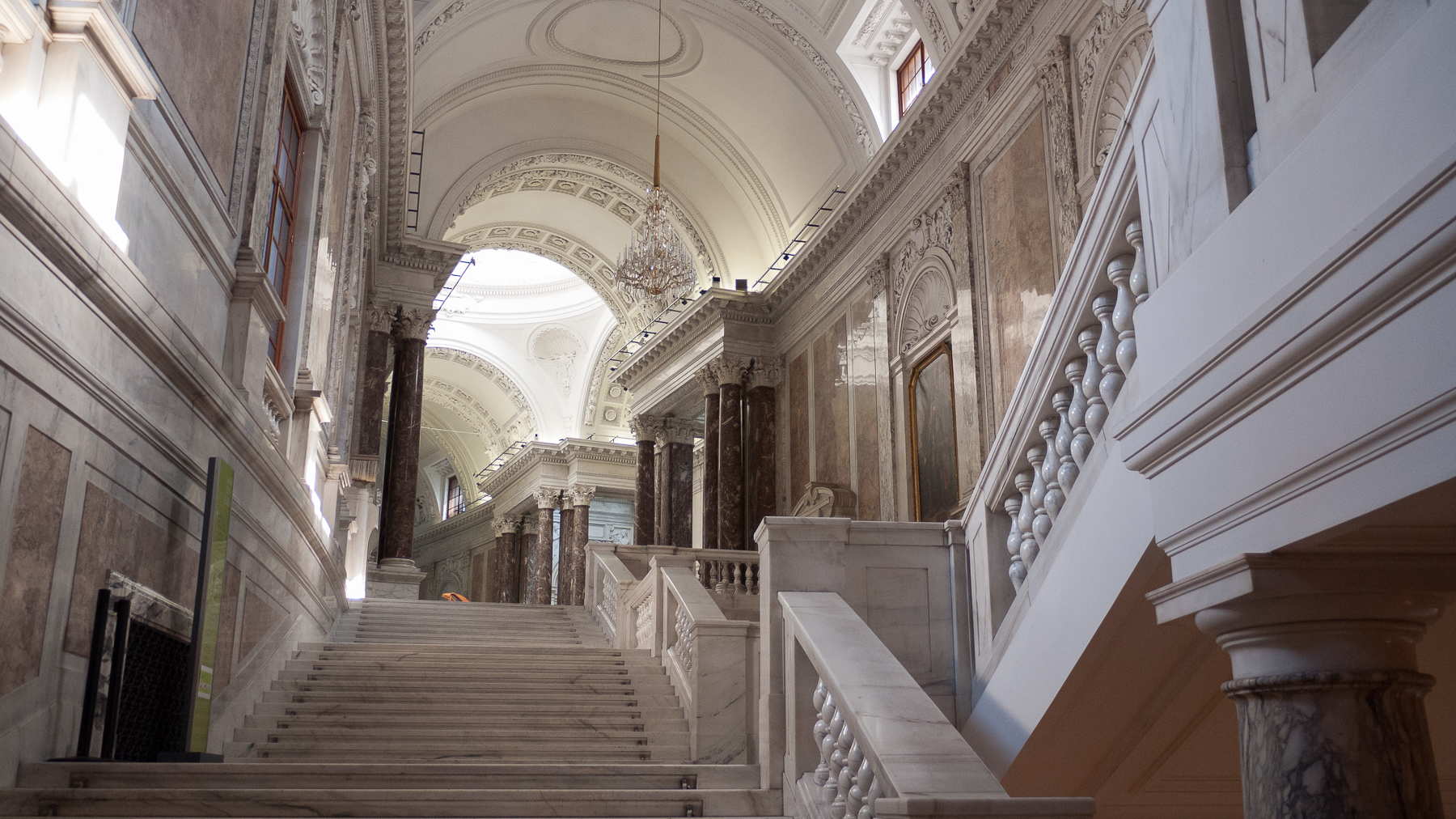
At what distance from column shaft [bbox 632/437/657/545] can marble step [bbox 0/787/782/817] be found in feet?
57.8

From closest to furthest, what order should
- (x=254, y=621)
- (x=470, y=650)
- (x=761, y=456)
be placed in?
(x=254, y=621)
(x=470, y=650)
(x=761, y=456)

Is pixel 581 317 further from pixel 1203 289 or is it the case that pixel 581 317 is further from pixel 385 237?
pixel 1203 289

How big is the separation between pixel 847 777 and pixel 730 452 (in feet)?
50.9

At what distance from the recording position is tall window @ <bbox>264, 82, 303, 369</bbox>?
8.42 metres

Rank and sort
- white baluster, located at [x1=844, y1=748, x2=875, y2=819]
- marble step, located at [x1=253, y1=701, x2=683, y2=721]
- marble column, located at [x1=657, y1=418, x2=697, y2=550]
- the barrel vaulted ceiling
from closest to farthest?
white baluster, located at [x1=844, y1=748, x2=875, y2=819] → marble step, located at [x1=253, y1=701, x2=683, y2=721] → the barrel vaulted ceiling → marble column, located at [x1=657, y1=418, x2=697, y2=550]

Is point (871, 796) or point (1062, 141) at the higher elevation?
point (1062, 141)

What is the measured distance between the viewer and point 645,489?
23.4m

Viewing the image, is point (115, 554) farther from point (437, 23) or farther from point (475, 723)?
point (437, 23)

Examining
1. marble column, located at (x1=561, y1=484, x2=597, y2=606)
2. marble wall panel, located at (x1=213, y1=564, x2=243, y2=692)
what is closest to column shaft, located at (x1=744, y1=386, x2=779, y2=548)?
marble column, located at (x1=561, y1=484, x2=597, y2=606)

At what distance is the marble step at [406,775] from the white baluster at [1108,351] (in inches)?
111

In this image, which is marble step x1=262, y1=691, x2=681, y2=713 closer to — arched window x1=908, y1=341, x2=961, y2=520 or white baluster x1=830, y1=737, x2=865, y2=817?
white baluster x1=830, y1=737, x2=865, y2=817

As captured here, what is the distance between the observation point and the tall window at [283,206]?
332 inches

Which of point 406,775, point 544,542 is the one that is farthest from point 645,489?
point 406,775

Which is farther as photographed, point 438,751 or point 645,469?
point 645,469
